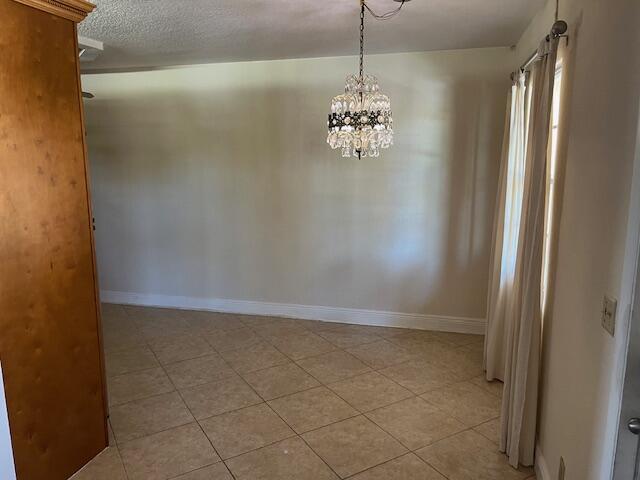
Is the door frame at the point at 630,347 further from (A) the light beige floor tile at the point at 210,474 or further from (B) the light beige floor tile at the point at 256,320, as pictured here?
(B) the light beige floor tile at the point at 256,320

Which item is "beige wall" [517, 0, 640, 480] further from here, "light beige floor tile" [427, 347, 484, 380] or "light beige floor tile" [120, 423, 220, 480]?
"light beige floor tile" [120, 423, 220, 480]

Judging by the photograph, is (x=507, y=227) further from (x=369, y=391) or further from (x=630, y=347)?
(x=630, y=347)

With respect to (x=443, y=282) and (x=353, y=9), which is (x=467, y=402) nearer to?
(x=443, y=282)

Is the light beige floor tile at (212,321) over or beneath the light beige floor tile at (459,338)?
beneath

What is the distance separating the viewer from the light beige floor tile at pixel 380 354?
12.2 ft

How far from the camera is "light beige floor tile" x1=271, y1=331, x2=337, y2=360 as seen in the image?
3.89 metres

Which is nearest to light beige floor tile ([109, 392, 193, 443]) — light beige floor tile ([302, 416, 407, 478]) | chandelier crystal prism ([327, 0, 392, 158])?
light beige floor tile ([302, 416, 407, 478])

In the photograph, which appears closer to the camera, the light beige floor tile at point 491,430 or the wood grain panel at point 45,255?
the wood grain panel at point 45,255

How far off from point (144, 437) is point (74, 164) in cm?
161

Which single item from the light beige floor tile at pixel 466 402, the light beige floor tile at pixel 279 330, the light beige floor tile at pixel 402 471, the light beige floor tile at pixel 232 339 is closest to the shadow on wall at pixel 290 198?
the light beige floor tile at pixel 279 330

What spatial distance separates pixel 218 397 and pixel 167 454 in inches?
25.4

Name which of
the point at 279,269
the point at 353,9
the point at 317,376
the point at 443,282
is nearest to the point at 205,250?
the point at 279,269

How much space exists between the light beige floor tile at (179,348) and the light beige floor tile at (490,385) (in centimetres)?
217

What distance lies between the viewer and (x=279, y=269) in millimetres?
4781
